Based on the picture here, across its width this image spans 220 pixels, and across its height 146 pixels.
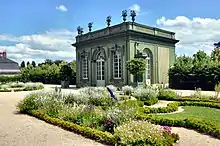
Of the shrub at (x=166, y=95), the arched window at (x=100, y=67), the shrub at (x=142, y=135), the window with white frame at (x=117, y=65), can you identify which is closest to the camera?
the shrub at (x=142, y=135)

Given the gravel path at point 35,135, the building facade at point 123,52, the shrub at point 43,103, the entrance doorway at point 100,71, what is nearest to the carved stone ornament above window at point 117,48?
the building facade at point 123,52

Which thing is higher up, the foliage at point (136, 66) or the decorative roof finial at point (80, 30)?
the decorative roof finial at point (80, 30)

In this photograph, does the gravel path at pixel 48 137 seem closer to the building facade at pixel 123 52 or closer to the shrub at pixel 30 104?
the shrub at pixel 30 104

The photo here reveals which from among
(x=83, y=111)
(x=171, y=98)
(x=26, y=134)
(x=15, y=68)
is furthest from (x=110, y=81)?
(x=15, y=68)

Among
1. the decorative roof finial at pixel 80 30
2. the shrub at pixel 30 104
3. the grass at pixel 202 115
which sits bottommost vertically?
the grass at pixel 202 115

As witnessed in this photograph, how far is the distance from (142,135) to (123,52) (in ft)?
57.3

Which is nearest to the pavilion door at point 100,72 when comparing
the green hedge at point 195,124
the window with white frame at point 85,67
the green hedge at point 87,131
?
the window with white frame at point 85,67

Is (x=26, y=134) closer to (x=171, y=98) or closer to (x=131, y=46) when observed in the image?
(x=171, y=98)

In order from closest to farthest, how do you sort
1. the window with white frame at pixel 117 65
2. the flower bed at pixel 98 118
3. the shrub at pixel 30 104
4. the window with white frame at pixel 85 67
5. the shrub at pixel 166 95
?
1. the flower bed at pixel 98 118
2. the shrub at pixel 30 104
3. the shrub at pixel 166 95
4. the window with white frame at pixel 117 65
5. the window with white frame at pixel 85 67

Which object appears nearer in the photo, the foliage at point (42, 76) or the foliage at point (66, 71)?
the foliage at point (66, 71)

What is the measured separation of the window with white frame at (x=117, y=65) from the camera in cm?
2281

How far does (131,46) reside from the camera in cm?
2167

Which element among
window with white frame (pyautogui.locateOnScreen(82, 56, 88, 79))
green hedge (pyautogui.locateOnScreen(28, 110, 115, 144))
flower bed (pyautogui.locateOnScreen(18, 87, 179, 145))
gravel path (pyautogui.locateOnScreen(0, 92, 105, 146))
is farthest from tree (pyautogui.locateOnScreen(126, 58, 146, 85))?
gravel path (pyautogui.locateOnScreen(0, 92, 105, 146))

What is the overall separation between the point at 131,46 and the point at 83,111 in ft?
48.9
